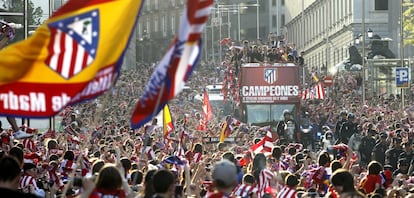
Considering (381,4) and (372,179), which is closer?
(372,179)

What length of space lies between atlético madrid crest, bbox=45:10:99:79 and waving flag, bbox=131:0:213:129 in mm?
909

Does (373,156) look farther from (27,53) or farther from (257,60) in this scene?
(27,53)

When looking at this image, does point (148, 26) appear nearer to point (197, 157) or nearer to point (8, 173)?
point (197, 157)

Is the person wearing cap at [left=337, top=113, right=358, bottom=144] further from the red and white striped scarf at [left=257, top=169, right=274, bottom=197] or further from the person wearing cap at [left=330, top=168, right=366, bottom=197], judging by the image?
the person wearing cap at [left=330, top=168, right=366, bottom=197]

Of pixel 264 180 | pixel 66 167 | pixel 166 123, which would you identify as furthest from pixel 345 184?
pixel 166 123

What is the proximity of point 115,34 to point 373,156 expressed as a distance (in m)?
15.3

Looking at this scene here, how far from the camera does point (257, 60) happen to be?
37562mm

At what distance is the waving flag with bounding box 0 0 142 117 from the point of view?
10.4m

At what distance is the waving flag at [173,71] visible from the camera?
971 cm

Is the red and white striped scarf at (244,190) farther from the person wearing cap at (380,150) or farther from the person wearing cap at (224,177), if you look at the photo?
the person wearing cap at (380,150)

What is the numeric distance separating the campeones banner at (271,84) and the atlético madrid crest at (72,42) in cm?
2627

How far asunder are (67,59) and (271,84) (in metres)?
26.5

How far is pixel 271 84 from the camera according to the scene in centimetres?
3691

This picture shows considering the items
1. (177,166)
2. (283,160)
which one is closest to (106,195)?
(177,166)
